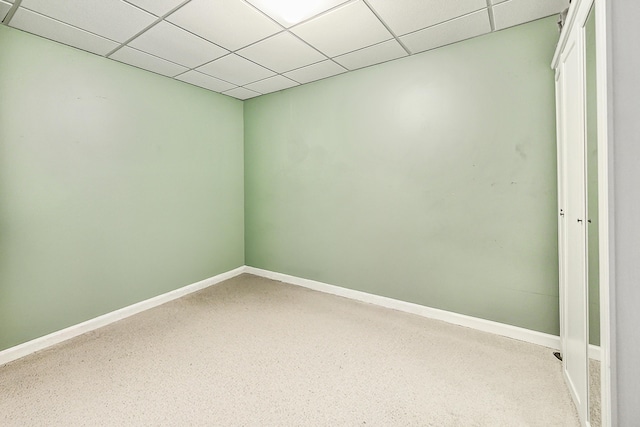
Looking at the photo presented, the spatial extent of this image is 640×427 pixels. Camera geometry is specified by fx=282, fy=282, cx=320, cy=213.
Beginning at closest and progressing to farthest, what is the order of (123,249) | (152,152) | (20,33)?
(20,33) → (123,249) → (152,152)

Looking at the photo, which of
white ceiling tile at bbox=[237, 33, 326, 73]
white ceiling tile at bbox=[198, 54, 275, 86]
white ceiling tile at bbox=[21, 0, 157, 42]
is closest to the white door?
white ceiling tile at bbox=[237, 33, 326, 73]

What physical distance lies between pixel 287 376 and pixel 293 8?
107 inches

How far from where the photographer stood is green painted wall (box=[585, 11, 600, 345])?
4.03 feet

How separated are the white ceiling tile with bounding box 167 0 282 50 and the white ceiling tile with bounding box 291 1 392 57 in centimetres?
31

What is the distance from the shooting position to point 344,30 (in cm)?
244

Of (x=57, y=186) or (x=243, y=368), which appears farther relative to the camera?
(x=57, y=186)

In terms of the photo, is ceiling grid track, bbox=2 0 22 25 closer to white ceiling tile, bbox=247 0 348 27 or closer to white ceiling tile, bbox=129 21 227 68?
white ceiling tile, bbox=129 21 227 68

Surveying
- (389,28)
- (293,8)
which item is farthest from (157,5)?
(389,28)

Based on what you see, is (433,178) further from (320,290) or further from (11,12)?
(11,12)

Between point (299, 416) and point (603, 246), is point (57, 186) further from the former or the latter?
point (603, 246)

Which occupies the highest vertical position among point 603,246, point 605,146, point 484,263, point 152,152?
point 152,152

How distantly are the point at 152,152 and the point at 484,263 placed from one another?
12.2 feet

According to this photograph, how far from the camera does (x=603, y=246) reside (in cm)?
110

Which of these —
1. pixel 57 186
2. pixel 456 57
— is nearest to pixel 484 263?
pixel 456 57
